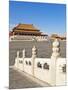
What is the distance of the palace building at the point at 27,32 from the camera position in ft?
7.34

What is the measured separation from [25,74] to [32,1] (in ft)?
2.52

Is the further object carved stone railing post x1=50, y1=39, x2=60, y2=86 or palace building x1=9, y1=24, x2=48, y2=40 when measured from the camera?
carved stone railing post x1=50, y1=39, x2=60, y2=86

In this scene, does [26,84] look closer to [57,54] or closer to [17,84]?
[17,84]

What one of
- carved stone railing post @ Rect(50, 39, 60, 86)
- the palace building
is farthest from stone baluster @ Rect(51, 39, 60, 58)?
the palace building

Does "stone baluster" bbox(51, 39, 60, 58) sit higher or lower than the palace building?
lower

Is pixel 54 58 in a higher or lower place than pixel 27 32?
lower

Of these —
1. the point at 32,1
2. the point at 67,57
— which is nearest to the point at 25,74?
the point at 67,57

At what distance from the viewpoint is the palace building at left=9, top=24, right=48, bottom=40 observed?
224 centimetres

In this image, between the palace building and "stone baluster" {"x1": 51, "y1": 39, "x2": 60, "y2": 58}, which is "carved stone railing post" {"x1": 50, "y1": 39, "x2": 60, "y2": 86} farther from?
the palace building

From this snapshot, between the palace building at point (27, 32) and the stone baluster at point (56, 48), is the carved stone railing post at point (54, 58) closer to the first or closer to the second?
the stone baluster at point (56, 48)

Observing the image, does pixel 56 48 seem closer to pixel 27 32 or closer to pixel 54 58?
pixel 54 58

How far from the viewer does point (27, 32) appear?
2271 mm

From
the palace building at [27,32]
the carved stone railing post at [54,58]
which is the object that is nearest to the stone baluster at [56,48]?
the carved stone railing post at [54,58]

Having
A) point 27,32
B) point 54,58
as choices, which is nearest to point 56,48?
point 54,58
